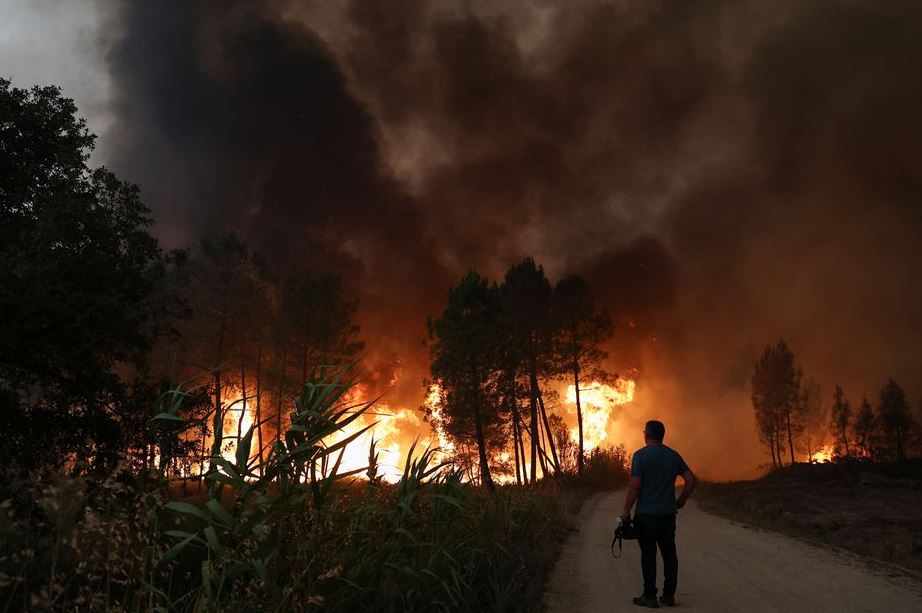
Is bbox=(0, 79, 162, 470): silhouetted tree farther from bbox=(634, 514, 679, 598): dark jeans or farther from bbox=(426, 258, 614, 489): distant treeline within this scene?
bbox=(426, 258, 614, 489): distant treeline

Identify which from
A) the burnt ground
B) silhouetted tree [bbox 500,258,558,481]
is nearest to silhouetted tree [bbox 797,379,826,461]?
the burnt ground

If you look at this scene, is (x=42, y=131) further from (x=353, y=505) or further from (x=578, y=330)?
(x=578, y=330)

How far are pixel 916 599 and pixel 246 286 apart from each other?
36469 millimetres

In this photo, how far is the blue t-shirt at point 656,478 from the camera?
24.1ft

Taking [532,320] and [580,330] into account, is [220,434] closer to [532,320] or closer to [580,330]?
[532,320]

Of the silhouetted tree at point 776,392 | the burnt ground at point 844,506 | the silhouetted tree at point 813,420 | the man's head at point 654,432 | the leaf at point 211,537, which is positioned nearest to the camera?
the leaf at point 211,537

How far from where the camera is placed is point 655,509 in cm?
733

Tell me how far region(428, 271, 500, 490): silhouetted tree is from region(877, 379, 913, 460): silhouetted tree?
5580cm

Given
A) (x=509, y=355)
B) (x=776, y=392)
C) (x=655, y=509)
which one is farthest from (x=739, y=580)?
(x=776, y=392)

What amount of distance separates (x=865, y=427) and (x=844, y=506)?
50.4 meters

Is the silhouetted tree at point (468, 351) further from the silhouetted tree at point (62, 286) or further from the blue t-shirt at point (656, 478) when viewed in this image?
the blue t-shirt at point (656, 478)

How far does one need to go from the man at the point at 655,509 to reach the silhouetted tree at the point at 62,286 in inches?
478

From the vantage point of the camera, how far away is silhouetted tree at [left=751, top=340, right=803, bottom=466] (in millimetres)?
61188

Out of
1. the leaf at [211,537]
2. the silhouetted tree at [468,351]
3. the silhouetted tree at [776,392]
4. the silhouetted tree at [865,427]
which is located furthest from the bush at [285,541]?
the silhouetted tree at [865,427]
